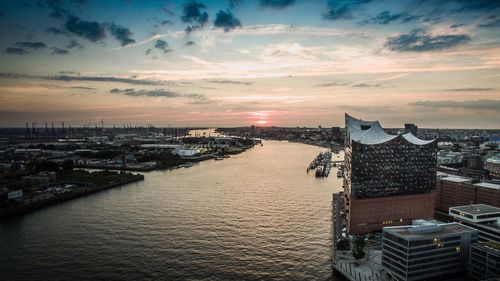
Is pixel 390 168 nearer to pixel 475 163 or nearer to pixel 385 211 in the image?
pixel 385 211

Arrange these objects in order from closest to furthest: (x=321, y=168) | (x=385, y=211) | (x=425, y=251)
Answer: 1. (x=425, y=251)
2. (x=385, y=211)
3. (x=321, y=168)

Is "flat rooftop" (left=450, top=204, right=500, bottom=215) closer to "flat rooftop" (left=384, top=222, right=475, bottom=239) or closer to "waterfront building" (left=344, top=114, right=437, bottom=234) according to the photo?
"waterfront building" (left=344, top=114, right=437, bottom=234)

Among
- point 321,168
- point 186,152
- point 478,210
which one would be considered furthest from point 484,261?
point 186,152

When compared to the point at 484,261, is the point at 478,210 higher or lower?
higher

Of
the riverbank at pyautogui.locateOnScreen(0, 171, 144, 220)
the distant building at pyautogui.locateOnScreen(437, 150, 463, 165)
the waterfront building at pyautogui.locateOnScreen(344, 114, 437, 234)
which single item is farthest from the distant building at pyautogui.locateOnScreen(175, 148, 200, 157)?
the waterfront building at pyautogui.locateOnScreen(344, 114, 437, 234)

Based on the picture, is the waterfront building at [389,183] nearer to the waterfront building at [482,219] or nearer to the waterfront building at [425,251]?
the waterfront building at [482,219]

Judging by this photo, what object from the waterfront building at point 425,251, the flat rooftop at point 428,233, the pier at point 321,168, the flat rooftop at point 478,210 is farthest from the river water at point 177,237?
the pier at point 321,168

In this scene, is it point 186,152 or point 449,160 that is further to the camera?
point 186,152
